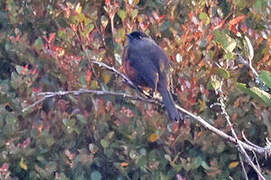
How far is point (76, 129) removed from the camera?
12.8ft

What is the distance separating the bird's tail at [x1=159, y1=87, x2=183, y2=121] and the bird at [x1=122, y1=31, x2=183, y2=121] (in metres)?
0.19

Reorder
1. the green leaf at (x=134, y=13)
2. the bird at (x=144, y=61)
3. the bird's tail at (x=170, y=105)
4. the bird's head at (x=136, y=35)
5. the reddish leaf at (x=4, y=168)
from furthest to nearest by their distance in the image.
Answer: the green leaf at (x=134, y=13), the bird's head at (x=136, y=35), the bird at (x=144, y=61), the reddish leaf at (x=4, y=168), the bird's tail at (x=170, y=105)

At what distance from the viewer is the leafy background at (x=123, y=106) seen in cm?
372

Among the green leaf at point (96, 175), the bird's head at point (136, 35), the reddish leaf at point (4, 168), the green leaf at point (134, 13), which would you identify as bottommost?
the green leaf at point (96, 175)

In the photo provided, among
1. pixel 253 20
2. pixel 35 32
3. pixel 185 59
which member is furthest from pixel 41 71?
pixel 253 20

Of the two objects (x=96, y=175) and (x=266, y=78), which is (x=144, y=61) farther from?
(x=266, y=78)

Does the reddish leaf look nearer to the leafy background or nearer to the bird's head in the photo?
the leafy background

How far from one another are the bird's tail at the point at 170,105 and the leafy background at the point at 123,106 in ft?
0.44

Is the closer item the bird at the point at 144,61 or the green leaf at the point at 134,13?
the bird at the point at 144,61

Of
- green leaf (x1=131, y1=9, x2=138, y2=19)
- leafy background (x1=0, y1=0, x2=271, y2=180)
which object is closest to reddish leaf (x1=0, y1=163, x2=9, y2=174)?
leafy background (x1=0, y1=0, x2=271, y2=180)

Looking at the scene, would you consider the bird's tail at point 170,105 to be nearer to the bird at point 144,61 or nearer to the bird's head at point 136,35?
the bird at point 144,61

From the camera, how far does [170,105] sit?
3.31 metres

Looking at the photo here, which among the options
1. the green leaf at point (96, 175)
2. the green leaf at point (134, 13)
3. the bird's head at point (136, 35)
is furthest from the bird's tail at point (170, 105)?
the green leaf at point (134, 13)

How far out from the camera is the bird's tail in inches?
127
